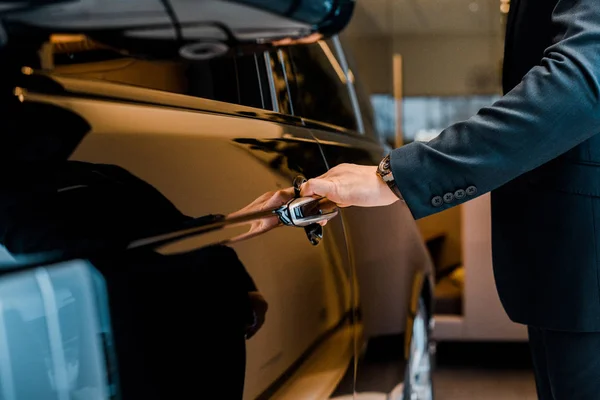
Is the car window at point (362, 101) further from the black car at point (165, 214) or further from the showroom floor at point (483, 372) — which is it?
the showroom floor at point (483, 372)

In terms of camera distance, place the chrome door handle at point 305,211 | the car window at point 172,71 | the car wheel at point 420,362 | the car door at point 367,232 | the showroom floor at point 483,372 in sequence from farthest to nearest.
→ the showroom floor at point 483,372 → the car wheel at point 420,362 → the car door at point 367,232 → the chrome door handle at point 305,211 → the car window at point 172,71

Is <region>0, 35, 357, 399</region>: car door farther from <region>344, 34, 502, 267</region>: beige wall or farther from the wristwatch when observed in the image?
<region>344, 34, 502, 267</region>: beige wall

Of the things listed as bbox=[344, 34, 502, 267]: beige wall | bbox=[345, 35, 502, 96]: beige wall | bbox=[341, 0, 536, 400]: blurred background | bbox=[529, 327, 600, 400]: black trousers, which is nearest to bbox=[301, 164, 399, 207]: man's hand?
bbox=[529, 327, 600, 400]: black trousers

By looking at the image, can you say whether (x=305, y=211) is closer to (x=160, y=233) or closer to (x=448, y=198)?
(x=448, y=198)

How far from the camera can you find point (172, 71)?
0.87 m

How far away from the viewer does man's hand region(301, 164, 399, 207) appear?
0.93 m

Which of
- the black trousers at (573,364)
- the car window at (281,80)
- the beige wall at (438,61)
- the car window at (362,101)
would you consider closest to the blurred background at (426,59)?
the beige wall at (438,61)

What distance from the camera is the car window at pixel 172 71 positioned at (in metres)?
0.74

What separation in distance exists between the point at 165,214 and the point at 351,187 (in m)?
0.36

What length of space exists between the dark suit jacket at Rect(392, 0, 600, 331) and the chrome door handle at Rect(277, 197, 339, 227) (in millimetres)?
116

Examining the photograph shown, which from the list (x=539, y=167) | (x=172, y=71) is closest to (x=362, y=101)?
(x=539, y=167)

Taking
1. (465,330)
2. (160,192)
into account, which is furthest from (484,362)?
(160,192)

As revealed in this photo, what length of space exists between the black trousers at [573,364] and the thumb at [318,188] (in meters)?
0.54

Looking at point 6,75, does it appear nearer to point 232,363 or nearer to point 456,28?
point 232,363
